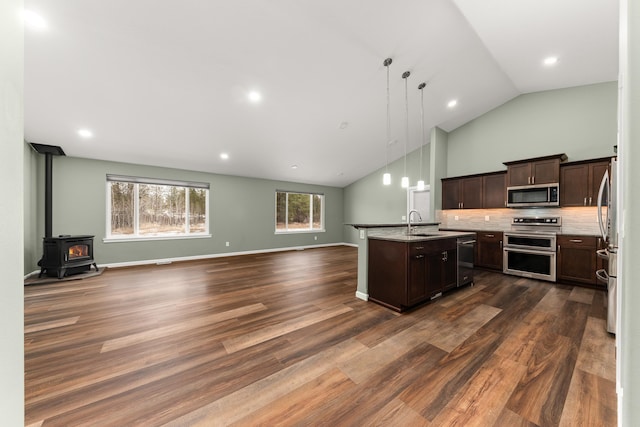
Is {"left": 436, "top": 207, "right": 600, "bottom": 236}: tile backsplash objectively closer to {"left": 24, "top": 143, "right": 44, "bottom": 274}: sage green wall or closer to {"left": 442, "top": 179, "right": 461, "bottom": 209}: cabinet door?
{"left": 442, "top": 179, "right": 461, "bottom": 209}: cabinet door

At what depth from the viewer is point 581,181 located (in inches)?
153

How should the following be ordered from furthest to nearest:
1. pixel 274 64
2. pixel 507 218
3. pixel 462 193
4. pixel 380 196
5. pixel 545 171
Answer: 1. pixel 380 196
2. pixel 462 193
3. pixel 507 218
4. pixel 545 171
5. pixel 274 64

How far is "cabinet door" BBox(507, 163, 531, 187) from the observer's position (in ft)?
14.1

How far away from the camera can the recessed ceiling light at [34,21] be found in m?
2.19

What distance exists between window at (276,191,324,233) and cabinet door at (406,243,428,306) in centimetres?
524

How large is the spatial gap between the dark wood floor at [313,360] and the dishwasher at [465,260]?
27 centimetres

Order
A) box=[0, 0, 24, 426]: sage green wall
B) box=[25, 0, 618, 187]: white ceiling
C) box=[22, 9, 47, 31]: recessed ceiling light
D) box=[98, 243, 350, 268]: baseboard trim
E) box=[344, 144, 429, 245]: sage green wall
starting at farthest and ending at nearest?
box=[344, 144, 429, 245]: sage green wall < box=[98, 243, 350, 268]: baseboard trim < box=[25, 0, 618, 187]: white ceiling < box=[22, 9, 47, 31]: recessed ceiling light < box=[0, 0, 24, 426]: sage green wall

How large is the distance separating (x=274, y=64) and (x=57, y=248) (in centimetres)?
482

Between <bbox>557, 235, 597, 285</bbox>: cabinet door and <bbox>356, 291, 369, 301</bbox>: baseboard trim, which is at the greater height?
<bbox>557, 235, 597, 285</bbox>: cabinet door

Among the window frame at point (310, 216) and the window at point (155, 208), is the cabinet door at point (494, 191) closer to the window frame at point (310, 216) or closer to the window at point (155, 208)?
the window frame at point (310, 216)

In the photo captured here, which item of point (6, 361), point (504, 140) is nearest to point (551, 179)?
point (504, 140)

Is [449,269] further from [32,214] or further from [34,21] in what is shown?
[32,214]

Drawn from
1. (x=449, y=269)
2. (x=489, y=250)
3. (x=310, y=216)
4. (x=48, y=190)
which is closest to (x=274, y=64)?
(x=449, y=269)

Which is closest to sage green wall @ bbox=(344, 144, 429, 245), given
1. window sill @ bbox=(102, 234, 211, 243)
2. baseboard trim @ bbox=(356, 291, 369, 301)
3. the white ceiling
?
the white ceiling
